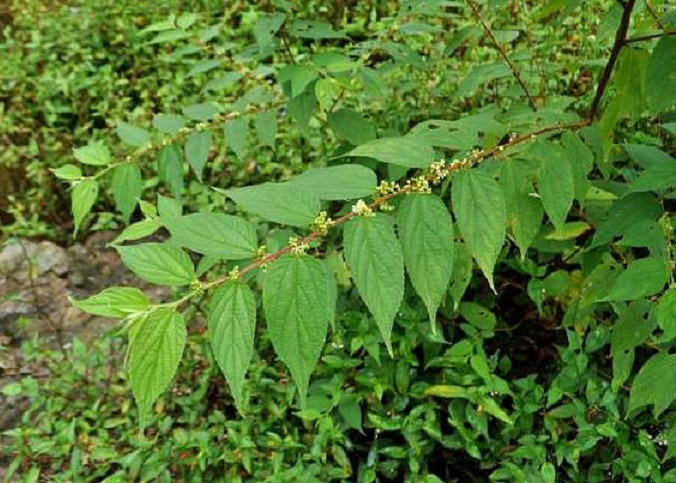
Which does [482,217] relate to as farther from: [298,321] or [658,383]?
[658,383]

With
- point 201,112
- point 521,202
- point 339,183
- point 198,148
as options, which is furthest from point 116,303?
point 201,112

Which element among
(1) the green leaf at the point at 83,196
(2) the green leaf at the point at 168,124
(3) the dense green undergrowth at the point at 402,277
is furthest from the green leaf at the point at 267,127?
(1) the green leaf at the point at 83,196

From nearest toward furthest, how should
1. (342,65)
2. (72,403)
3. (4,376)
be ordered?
(342,65) → (72,403) → (4,376)

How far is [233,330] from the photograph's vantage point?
1.14 metres

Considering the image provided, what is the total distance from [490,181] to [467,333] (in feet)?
4.21

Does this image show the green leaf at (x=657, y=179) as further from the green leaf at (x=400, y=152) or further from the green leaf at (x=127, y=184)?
the green leaf at (x=127, y=184)

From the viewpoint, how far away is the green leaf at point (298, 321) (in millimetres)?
1122

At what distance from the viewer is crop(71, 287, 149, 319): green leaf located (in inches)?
46.0

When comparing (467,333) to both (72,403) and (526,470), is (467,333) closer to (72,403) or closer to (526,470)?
(526,470)

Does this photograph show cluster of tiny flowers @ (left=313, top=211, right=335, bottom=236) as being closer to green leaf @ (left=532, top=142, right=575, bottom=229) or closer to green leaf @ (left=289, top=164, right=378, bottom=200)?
green leaf @ (left=289, top=164, right=378, bottom=200)

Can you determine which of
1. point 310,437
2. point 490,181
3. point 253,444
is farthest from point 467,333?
point 490,181

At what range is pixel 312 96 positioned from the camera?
2352 mm

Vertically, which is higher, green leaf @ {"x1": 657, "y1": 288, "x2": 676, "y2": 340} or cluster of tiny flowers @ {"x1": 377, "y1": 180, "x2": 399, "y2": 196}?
cluster of tiny flowers @ {"x1": 377, "y1": 180, "x2": 399, "y2": 196}

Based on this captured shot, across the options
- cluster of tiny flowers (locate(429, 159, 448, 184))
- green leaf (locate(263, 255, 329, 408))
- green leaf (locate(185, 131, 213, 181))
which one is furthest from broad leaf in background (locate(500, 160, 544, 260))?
green leaf (locate(185, 131, 213, 181))
